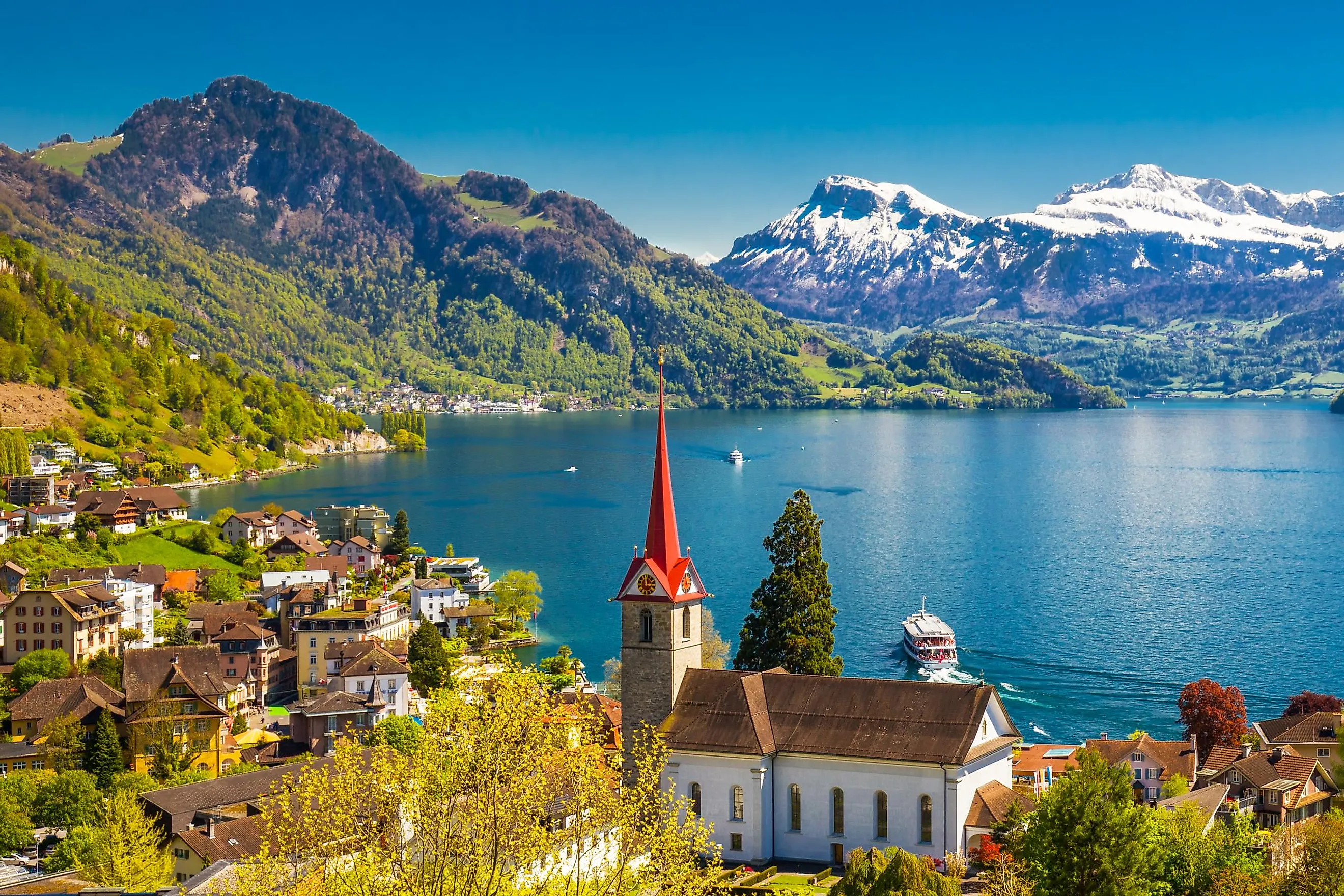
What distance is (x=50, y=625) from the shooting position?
6359 centimetres

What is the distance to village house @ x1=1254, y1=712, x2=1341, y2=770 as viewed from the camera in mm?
45719

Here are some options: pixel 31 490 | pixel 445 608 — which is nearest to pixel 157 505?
pixel 31 490

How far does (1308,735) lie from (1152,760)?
7.15 metres

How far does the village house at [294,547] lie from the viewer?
318 feet

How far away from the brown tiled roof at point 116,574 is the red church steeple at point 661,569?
47.6 metres

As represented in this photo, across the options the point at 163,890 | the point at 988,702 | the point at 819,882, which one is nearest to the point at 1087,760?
the point at 988,702

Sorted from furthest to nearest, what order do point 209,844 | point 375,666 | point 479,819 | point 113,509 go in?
point 113,509 < point 375,666 < point 209,844 < point 479,819

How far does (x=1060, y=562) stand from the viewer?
102375 millimetres

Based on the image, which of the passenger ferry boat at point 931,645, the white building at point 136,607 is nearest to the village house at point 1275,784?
the passenger ferry boat at point 931,645

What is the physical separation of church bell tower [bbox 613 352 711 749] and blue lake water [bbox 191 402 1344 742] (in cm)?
2691

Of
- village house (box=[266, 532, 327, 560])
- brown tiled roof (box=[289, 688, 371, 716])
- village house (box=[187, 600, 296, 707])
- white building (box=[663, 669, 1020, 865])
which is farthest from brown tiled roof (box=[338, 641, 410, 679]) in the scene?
village house (box=[266, 532, 327, 560])

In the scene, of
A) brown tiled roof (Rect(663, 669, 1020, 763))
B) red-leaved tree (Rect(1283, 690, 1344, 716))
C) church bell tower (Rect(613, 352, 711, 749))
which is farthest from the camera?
red-leaved tree (Rect(1283, 690, 1344, 716))

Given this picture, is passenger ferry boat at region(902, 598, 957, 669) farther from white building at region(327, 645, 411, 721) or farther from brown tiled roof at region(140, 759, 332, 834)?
brown tiled roof at region(140, 759, 332, 834)

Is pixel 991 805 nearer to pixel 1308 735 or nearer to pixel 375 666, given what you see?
pixel 1308 735
